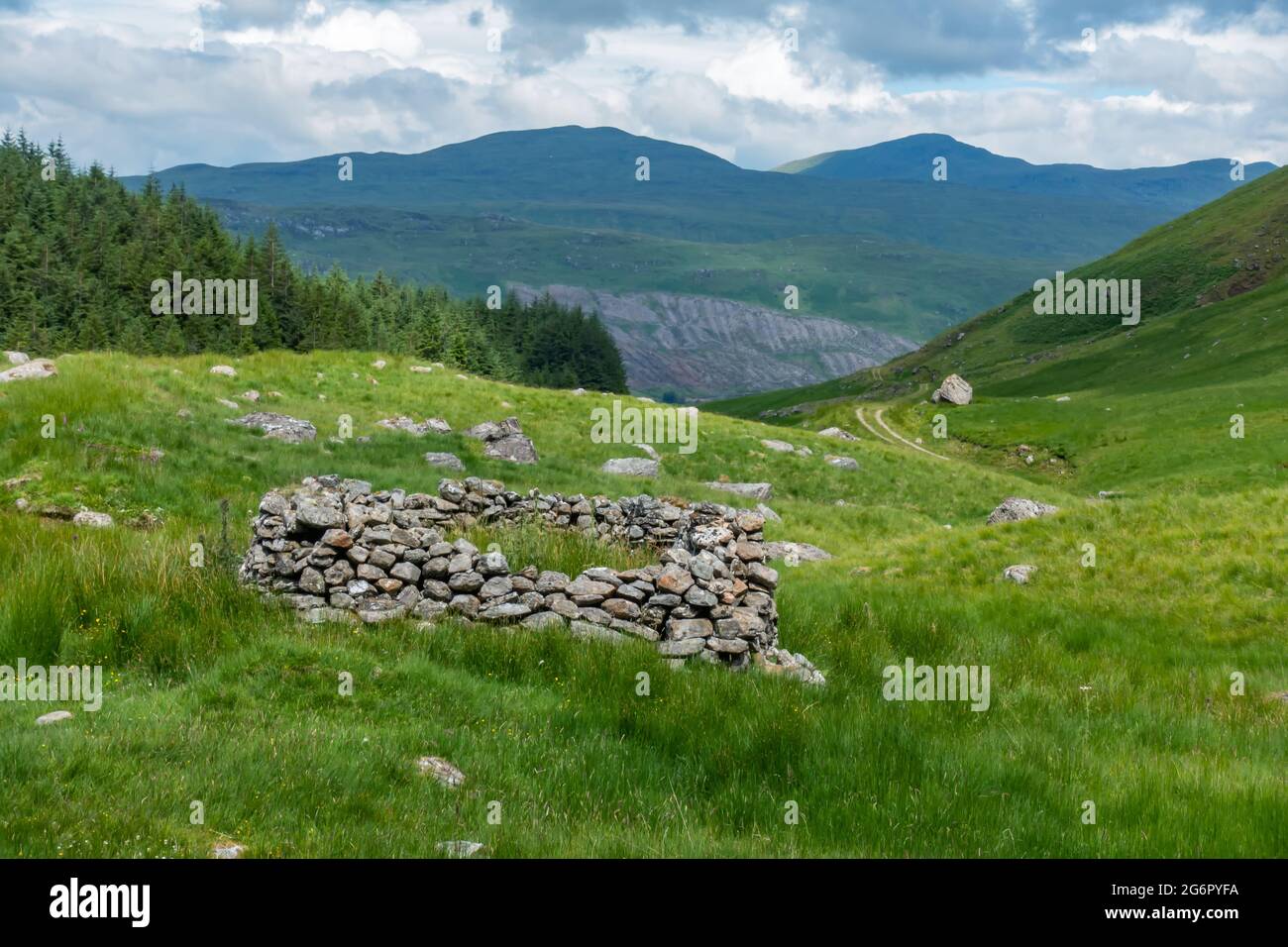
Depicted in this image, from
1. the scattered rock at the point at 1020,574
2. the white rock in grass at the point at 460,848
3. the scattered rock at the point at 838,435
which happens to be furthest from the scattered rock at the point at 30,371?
the scattered rock at the point at 838,435

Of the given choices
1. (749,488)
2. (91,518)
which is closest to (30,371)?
(91,518)

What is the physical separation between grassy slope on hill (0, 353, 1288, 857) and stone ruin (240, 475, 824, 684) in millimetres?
774

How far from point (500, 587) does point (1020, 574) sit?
522 inches

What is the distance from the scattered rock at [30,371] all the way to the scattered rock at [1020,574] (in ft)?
95.6

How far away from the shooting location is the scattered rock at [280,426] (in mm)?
31359

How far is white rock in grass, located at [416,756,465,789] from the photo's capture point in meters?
8.49

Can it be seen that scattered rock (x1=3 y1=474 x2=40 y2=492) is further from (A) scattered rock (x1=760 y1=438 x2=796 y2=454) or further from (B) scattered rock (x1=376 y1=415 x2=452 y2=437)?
(A) scattered rock (x1=760 y1=438 x2=796 y2=454)

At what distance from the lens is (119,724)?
8.54m

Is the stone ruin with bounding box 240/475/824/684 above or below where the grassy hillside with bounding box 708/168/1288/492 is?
below

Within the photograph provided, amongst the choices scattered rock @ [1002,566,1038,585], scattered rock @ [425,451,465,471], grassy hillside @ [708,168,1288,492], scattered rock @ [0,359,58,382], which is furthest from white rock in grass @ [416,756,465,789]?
grassy hillside @ [708,168,1288,492]

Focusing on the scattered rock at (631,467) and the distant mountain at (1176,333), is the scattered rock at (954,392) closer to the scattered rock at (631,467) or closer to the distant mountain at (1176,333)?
the distant mountain at (1176,333)

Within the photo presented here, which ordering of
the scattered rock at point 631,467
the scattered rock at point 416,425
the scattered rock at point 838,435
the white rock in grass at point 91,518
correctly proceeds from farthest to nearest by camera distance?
the scattered rock at point 838,435
the scattered rock at point 631,467
the scattered rock at point 416,425
the white rock in grass at point 91,518

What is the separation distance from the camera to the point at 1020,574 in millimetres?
20672
